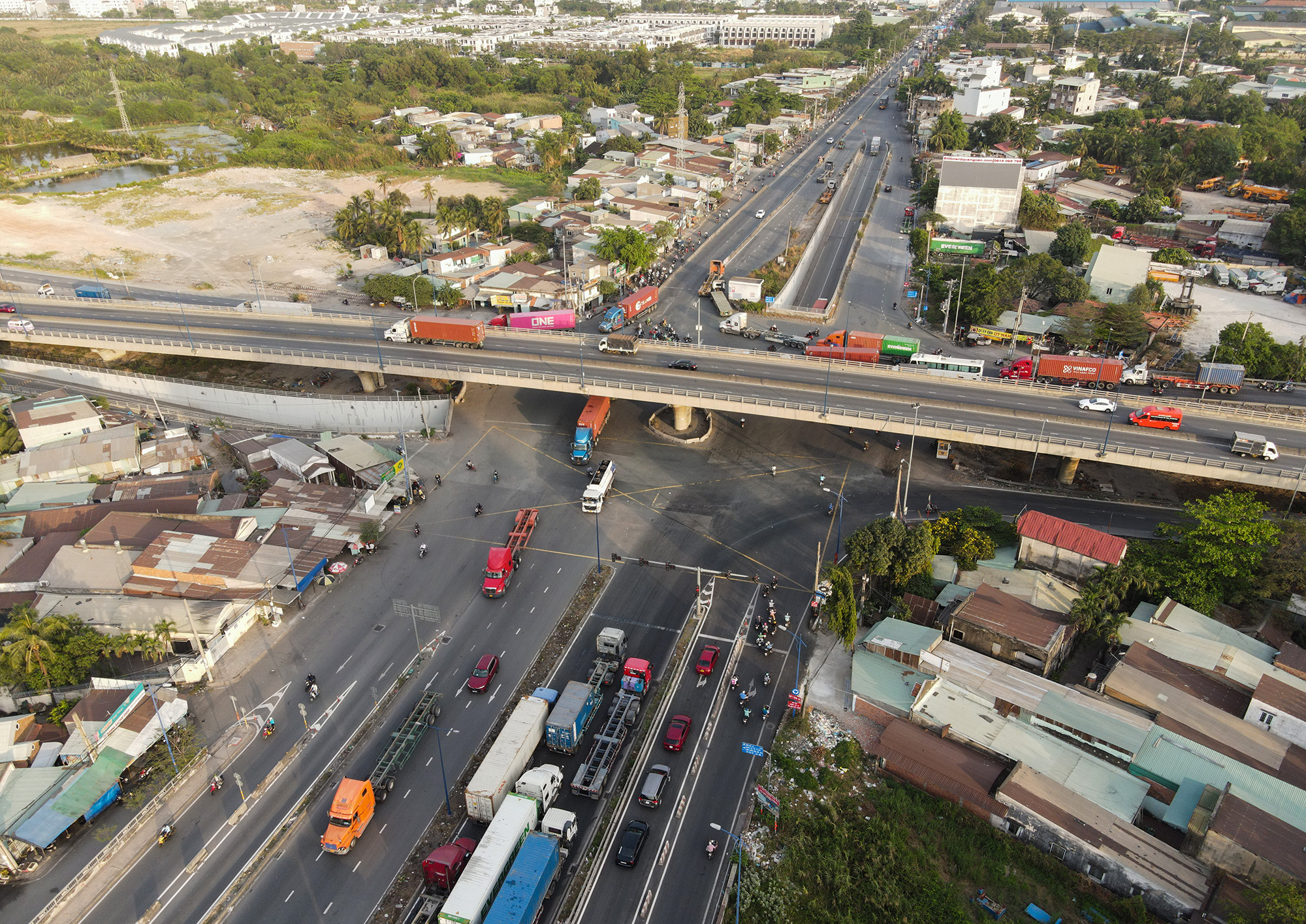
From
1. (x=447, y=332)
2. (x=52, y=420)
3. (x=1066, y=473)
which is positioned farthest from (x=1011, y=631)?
(x=52, y=420)

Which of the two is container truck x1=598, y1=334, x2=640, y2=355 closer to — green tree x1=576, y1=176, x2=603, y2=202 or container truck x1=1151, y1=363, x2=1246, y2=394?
container truck x1=1151, y1=363, x2=1246, y2=394

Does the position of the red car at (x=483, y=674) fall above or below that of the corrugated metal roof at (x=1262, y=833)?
below

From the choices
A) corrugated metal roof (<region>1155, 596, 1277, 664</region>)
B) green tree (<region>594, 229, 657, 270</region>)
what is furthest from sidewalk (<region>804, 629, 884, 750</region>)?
green tree (<region>594, 229, 657, 270</region>)

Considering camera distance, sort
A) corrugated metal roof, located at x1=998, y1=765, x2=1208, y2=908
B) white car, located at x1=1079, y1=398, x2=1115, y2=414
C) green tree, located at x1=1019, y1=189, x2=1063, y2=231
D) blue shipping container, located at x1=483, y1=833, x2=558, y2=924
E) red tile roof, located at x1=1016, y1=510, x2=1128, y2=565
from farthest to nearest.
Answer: green tree, located at x1=1019, y1=189, x2=1063, y2=231 < white car, located at x1=1079, y1=398, x2=1115, y2=414 < red tile roof, located at x1=1016, y1=510, x2=1128, y2=565 < corrugated metal roof, located at x1=998, y1=765, x2=1208, y2=908 < blue shipping container, located at x1=483, y1=833, x2=558, y2=924

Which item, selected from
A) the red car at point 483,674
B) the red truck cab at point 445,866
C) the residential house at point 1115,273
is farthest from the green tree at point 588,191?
the red truck cab at point 445,866

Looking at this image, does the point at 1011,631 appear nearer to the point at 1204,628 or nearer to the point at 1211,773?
the point at 1211,773

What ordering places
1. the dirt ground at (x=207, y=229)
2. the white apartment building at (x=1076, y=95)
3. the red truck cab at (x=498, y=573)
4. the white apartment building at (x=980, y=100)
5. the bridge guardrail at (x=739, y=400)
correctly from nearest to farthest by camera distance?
the red truck cab at (x=498, y=573) → the bridge guardrail at (x=739, y=400) → the dirt ground at (x=207, y=229) → the white apartment building at (x=980, y=100) → the white apartment building at (x=1076, y=95)

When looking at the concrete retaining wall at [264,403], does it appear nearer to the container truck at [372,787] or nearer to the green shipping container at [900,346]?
the container truck at [372,787]
